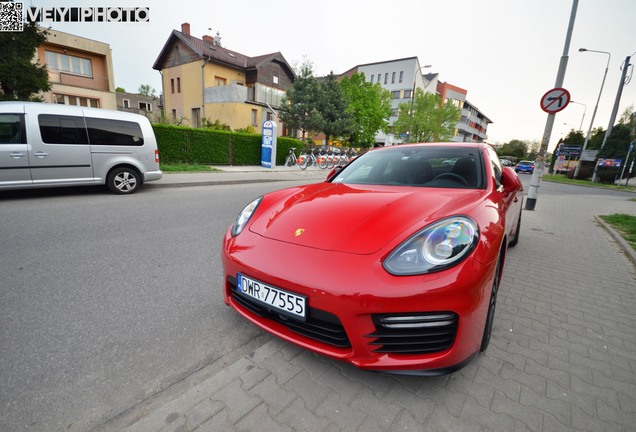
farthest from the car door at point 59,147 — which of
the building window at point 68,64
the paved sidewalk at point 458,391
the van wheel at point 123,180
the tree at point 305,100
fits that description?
the building window at point 68,64

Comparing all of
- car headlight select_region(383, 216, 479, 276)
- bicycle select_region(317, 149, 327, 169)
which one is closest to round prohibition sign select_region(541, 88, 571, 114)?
car headlight select_region(383, 216, 479, 276)

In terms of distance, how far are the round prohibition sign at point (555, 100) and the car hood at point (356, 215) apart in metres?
7.08

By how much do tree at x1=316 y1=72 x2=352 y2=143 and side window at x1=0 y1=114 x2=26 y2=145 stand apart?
20489 millimetres

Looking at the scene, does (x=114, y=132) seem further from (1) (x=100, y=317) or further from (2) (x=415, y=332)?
(2) (x=415, y=332)

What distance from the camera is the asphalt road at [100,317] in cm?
156

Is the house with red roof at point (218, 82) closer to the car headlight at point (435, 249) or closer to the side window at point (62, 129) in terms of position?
the side window at point (62, 129)

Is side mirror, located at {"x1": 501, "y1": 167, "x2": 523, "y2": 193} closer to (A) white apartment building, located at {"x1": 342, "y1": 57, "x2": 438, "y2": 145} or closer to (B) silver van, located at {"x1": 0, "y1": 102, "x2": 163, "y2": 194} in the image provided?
(B) silver van, located at {"x1": 0, "y1": 102, "x2": 163, "y2": 194}

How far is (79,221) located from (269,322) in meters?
4.47

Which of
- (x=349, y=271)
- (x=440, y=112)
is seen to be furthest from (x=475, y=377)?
(x=440, y=112)

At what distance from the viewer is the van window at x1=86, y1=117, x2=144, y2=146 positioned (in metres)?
6.42

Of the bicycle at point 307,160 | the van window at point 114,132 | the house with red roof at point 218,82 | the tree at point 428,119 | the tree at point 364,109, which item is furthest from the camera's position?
the tree at point 428,119

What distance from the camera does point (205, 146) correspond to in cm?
1365

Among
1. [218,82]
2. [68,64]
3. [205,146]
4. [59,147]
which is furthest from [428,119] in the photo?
[59,147]

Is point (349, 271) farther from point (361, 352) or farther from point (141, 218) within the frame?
point (141, 218)
